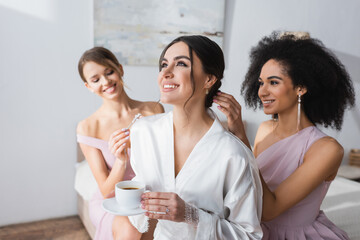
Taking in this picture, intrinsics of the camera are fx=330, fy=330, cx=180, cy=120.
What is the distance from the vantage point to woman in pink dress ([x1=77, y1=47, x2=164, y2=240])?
1637 millimetres

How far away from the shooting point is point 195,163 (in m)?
1.13

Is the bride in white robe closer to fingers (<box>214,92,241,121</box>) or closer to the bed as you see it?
fingers (<box>214,92,241,121</box>)

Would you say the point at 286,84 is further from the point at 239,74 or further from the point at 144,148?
the point at 239,74

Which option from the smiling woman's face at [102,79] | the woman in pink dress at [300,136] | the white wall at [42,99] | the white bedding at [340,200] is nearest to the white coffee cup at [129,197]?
the woman in pink dress at [300,136]

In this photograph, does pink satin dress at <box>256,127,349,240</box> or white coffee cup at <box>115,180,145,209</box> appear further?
pink satin dress at <box>256,127,349,240</box>

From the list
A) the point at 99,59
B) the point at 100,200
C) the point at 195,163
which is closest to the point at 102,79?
the point at 99,59

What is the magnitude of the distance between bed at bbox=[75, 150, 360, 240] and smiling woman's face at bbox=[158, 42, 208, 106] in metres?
1.24

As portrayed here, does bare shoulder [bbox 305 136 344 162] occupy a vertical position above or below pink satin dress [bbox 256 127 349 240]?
above

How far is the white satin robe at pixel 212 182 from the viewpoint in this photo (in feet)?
3.47

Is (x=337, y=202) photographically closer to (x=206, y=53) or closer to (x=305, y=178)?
(x=305, y=178)

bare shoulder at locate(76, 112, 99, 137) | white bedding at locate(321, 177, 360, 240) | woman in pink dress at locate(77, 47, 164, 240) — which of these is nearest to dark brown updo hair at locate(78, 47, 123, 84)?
woman in pink dress at locate(77, 47, 164, 240)

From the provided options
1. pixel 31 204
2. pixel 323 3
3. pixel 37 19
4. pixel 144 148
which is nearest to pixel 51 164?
pixel 31 204

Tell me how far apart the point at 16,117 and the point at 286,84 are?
6.74 ft

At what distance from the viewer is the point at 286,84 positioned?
4.44 feet
